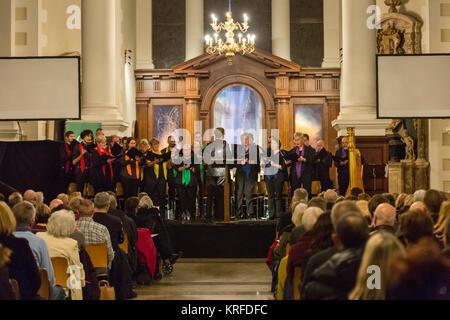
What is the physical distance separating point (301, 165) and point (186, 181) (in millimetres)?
2017

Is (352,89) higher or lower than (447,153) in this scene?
higher

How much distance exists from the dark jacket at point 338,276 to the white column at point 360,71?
10709 millimetres

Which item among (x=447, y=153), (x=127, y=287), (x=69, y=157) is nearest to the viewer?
(x=127, y=287)

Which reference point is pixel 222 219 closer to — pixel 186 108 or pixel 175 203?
pixel 175 203

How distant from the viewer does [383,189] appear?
48.6ft

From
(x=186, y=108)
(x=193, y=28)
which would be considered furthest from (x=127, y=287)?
(x=193, y=28)

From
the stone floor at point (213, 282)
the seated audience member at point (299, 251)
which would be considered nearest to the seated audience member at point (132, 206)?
the stone floor at point (213, 282)

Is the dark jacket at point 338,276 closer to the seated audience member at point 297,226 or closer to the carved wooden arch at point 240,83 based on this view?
the seated audience member at point 297,226

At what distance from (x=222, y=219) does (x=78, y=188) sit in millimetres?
2574

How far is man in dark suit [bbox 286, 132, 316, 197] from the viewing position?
12352mm

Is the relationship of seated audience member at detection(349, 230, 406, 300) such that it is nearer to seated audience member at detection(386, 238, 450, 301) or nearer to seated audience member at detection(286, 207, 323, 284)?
seated audience member at detection(386, 238, 450, 301)

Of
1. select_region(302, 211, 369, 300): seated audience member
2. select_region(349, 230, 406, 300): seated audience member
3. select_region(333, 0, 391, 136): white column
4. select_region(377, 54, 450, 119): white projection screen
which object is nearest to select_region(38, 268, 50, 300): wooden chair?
select_region(302, 211, 369, 300): seated audience member

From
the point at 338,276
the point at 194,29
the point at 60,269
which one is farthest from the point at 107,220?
the point at 194,29

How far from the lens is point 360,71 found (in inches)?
585
